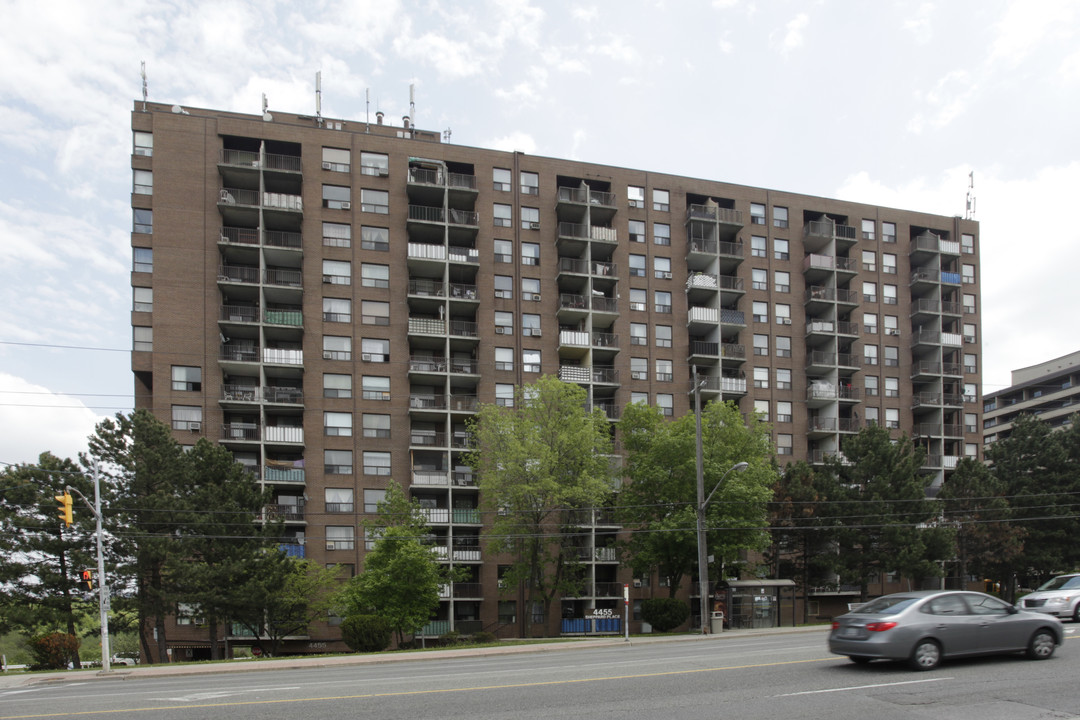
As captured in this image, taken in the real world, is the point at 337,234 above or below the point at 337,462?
above

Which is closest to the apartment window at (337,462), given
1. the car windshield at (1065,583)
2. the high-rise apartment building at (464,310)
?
the high-rise apartment building at (464,310)

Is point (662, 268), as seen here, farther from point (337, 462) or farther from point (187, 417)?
point (187, 417)

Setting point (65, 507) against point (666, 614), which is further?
point (666, 614)

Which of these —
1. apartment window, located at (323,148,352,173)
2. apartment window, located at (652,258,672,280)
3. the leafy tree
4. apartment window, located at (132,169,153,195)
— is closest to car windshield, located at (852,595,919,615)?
the leafy tree

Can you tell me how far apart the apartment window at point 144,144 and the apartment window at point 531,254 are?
1076 inches

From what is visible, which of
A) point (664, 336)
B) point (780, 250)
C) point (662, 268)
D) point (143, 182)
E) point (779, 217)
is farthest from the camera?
point (779, 217)

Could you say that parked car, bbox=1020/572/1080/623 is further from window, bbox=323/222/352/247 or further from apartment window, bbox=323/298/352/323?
window, bbox=323/222/352/247

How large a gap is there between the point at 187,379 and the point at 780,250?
4809 cm

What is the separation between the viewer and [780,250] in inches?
2729

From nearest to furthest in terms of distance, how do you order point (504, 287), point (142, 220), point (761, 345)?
point (142, 220), point (504, 287), point (761, 345)

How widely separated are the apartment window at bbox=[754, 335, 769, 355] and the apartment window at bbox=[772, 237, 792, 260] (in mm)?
7287

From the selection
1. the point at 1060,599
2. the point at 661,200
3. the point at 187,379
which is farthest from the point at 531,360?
the point at 1060,599

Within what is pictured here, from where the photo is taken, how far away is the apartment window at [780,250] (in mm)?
69062

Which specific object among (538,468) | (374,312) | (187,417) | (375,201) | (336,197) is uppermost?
(336,197)
